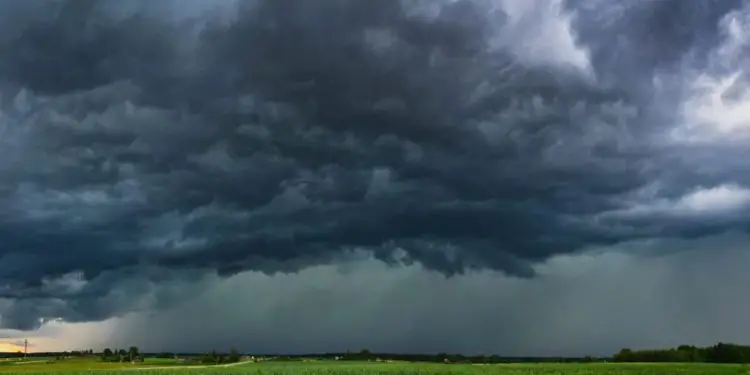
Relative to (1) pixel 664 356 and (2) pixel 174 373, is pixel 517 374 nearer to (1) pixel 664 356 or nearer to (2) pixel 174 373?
(2) pixel 174 373

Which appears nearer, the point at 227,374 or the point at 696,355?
the point at 227,374

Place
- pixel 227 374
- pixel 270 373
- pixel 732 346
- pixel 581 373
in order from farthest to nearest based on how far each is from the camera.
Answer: pixel 732 346
pixel 227 374
pixel 270 373
pixel 581 373

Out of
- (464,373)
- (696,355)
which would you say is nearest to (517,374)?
(464,373)

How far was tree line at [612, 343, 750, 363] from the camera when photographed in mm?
181125

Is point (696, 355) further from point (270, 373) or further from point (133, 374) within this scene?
point (133, 374)

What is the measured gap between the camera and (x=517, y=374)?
340ft

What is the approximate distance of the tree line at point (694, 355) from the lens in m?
181

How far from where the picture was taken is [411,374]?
4186 inches

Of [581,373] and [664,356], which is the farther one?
[664,356]

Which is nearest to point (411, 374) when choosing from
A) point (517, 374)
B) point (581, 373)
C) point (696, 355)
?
point (517, 374)

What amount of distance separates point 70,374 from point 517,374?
65199mm

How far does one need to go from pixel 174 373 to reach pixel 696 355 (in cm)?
13215

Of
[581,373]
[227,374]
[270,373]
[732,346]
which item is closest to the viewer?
[581,373]

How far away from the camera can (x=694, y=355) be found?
190 m
